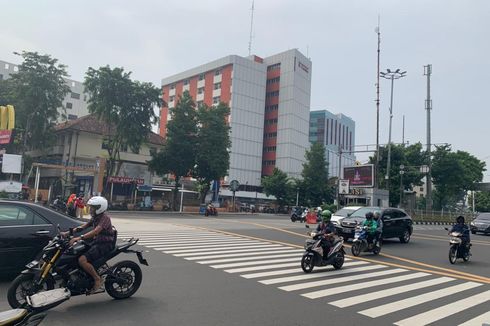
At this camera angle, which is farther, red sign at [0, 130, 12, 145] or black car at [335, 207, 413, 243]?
red sign at [0, 130, 12, 145]

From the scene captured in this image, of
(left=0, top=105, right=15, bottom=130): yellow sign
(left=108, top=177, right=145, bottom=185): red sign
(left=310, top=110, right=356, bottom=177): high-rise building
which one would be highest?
(left=310, top=110, right=356, bottom=177): high-rise building

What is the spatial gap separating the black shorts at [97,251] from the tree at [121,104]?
110ft

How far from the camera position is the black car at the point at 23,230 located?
22.8ft

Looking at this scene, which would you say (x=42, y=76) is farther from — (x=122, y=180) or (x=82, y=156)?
(x=122, y=180)

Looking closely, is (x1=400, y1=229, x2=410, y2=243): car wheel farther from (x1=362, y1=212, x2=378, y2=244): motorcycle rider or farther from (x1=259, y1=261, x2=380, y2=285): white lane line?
(x1=259, y1=261, x2=380, y2=285): white lane line

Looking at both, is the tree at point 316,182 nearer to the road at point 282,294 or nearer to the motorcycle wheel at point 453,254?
the motorcycle wheel at point 453,254

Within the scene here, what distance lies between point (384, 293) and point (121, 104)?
34.8 m

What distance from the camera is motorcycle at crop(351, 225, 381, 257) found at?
1335 centimetres

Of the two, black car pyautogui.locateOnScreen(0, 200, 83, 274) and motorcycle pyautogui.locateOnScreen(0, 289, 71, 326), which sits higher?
black car pyautogui.locateOnScreen(0, 200, 83, 274)

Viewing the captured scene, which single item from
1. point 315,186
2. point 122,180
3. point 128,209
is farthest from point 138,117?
point 315,186

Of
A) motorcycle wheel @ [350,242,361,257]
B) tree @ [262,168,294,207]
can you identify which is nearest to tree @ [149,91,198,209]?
tree @ [262,168,294,207]

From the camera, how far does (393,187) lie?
49781 millimetres

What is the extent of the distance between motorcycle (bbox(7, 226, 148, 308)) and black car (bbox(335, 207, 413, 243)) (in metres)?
11.9

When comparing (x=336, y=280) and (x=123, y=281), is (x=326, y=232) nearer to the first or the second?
(x=336, y=280)
